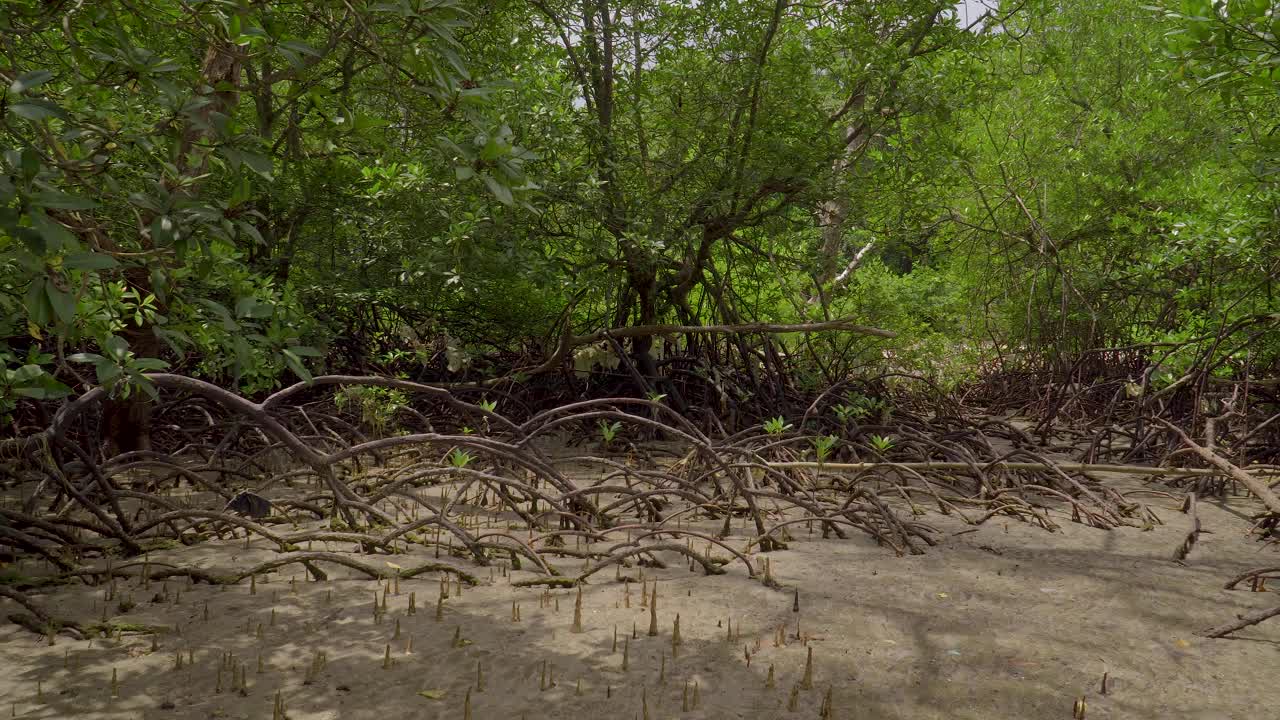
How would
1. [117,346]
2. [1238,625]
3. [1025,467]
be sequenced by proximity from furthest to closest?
[1025,467]
[1238,625]
[117,346]

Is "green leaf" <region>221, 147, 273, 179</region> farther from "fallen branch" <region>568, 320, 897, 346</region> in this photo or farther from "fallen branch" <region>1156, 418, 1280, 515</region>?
"fallen branch" <region>568, 320, 897, 346</region>

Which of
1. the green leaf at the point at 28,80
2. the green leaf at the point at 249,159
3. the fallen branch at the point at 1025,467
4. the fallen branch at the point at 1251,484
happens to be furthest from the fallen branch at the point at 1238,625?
the green leaf at the point at 28,80

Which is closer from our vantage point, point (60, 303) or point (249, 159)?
point (60, 303)

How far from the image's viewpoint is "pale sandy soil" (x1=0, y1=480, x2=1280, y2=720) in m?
2.38

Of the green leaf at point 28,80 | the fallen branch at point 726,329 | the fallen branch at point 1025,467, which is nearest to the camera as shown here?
the green leaf at point 28,80

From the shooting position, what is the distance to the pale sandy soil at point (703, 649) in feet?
7.82

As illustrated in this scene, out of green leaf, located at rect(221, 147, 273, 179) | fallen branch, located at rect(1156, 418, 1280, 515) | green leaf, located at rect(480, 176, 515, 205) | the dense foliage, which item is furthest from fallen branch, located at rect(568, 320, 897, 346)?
green leaf, located at rect(221, 147, 273, 179)

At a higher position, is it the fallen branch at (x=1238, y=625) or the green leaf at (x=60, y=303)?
the green leaf at (x=60, y=303)

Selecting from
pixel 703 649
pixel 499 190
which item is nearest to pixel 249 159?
pixel 499 190

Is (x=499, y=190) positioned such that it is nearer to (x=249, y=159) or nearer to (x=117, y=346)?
(x=249, y=159)

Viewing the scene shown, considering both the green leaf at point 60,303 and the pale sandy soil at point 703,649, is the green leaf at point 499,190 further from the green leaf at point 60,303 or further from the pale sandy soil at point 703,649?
the pale sandy soil at point 703,649

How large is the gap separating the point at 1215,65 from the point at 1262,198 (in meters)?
1.77

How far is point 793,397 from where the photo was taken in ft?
23.3

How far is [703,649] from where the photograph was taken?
2764 millimetres
